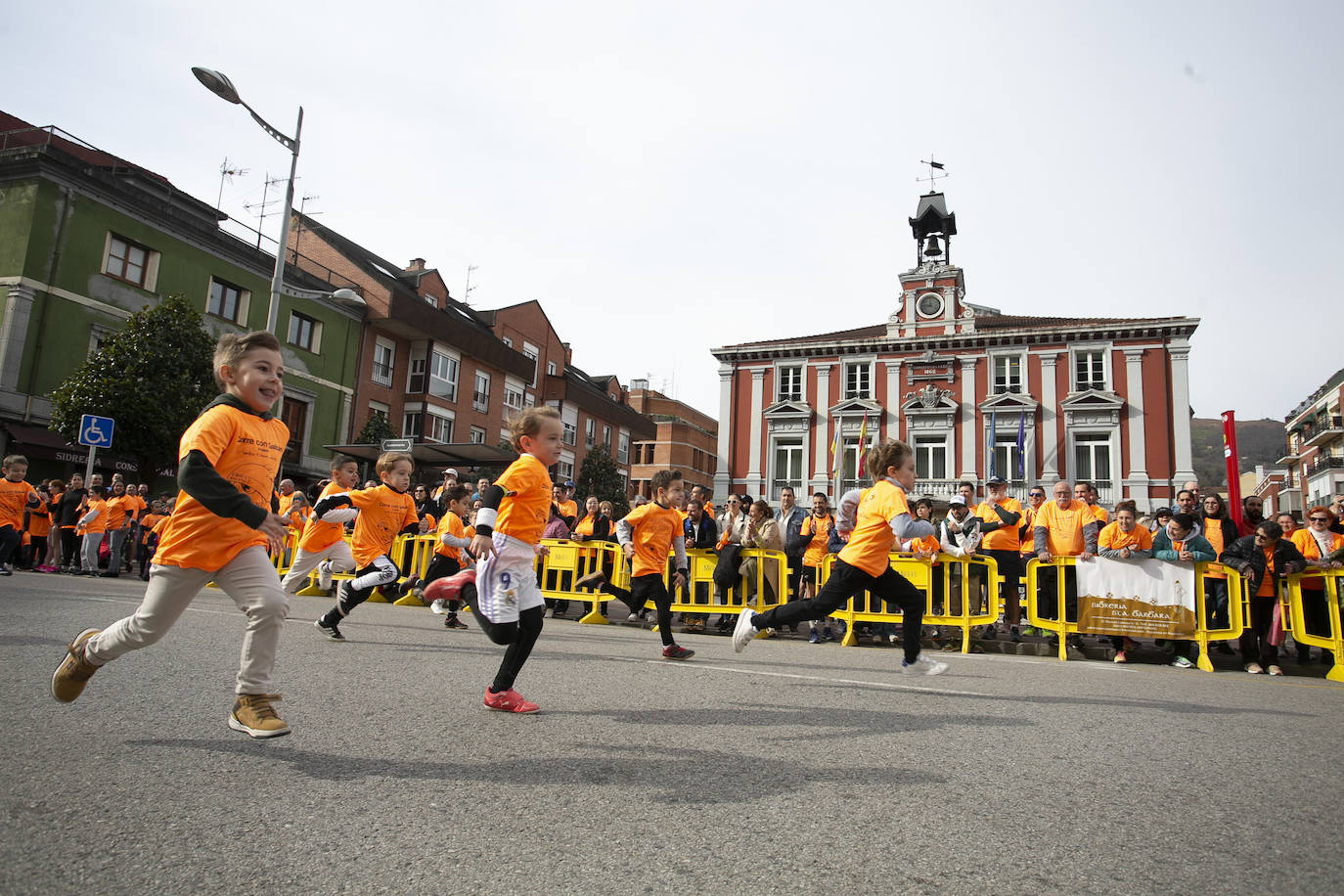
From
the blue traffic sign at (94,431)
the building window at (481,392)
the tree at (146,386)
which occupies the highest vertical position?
the building window at (481,392)

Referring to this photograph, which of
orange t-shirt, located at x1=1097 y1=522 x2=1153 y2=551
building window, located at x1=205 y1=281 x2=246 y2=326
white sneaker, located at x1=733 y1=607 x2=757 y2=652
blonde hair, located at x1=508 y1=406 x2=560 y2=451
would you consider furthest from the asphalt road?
building window, located at x1=205 y1=281 x2=246 y2=326

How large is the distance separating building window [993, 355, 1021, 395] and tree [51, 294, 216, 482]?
34383 mm

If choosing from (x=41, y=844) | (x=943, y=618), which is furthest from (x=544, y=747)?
(x=943, y=618)

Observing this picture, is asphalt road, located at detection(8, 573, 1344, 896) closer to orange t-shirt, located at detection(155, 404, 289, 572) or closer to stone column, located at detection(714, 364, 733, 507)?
orange t-shirt, located at detection(155, 404, 289, 572)

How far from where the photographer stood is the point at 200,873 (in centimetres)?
232

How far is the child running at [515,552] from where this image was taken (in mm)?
4836

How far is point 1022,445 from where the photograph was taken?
39219 millimetres

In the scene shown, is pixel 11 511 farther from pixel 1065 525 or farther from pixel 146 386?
pixel 1065 525

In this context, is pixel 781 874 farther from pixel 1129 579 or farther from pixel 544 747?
pixel 1129 579

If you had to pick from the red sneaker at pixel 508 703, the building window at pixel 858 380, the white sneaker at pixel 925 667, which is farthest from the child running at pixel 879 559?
the building window at pixel 858 380

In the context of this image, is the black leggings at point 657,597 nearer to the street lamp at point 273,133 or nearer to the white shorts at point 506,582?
the white shorts at point 506,582

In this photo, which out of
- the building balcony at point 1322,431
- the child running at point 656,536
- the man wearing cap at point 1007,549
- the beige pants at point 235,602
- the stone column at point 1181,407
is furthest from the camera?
the building balcony at point 1322,431

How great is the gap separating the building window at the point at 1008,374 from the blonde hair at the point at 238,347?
41.2 meters

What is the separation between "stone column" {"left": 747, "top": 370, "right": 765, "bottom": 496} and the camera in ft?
145
